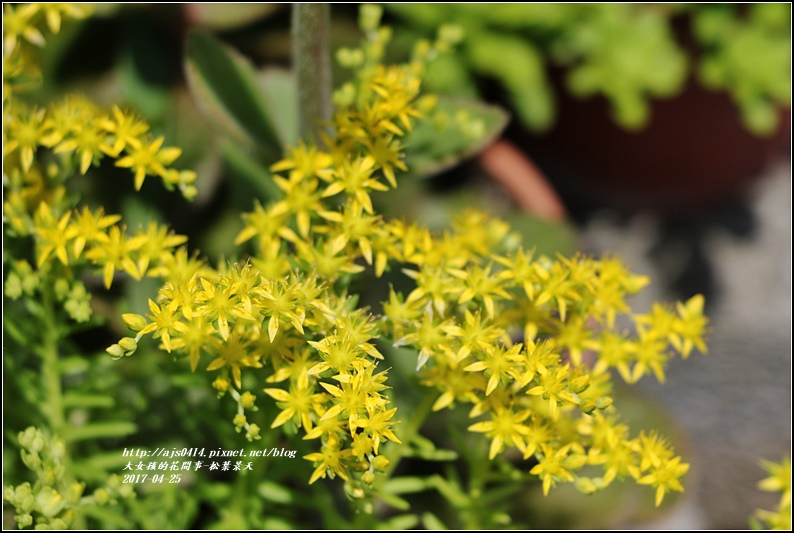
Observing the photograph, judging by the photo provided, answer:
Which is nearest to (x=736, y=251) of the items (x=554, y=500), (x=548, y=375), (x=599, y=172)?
(x=599, y=172)

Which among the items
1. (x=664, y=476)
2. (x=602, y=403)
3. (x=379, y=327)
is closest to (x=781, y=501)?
(x=664, y=476)

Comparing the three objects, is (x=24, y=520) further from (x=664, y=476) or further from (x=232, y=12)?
(x=232, y=12)

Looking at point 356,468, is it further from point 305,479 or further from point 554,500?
point 554,500

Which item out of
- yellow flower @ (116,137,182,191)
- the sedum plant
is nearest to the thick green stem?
the sedum plant

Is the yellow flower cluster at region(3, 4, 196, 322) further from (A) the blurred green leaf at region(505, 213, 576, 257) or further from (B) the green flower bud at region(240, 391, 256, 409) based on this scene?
(A) the blurred green leaf at region(505, 213, 576, 257)

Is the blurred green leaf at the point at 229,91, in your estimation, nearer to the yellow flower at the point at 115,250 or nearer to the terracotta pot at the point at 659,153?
the yellow flower at the point at 115,250

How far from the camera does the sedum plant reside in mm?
580

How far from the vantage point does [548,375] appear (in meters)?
0.58

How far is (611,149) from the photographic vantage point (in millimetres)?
1626

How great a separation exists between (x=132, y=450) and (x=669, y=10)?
111 cm

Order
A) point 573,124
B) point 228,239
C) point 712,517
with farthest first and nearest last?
point 573,124, point 712,517, point 228,239

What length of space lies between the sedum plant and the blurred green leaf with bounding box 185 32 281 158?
97 millimetres

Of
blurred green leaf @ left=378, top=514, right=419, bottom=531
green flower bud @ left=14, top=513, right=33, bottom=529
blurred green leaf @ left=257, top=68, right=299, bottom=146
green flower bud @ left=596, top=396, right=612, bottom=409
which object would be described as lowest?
green flower bud @ left=14, top=513, right=33, bottom=529

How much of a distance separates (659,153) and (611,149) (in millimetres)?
93
